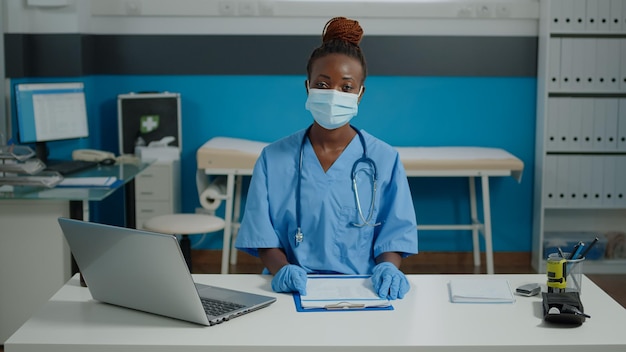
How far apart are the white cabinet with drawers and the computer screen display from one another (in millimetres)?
391

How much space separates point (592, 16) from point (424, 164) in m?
1.25

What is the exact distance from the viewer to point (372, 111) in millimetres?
4898

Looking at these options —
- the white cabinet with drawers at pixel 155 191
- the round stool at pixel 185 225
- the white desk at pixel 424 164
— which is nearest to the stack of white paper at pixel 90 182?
the round stool at pixel 185 225

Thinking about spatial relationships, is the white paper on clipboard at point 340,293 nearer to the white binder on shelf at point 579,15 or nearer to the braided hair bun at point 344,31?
the braided hair bun at point 344,31

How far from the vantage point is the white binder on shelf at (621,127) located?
187 inches

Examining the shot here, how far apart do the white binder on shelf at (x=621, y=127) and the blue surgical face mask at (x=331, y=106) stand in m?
2.92

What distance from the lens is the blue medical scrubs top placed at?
226 cm

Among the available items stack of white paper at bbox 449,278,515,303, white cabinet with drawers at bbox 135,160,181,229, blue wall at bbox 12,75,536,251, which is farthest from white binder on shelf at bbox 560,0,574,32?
stack of white paper at bbox 449,278,515,303

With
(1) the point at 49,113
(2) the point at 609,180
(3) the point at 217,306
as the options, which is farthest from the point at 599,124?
(3) the point at 217,306

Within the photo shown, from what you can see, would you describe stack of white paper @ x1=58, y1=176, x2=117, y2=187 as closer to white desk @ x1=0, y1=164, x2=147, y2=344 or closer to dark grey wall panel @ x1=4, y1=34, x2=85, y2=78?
white desk @ x1=0, y1=164, x2=147, y2=344

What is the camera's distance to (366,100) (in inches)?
192

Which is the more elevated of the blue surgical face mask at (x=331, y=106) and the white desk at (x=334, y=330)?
the blue surgical face mask at (x=331, y=106)

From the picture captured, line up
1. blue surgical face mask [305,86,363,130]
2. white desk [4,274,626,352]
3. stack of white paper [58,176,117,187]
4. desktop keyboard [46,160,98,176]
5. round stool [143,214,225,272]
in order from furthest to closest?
round stool [143,214,225,272] < desktop keyboard [46,160,98,176] < stack of white paper [58,176,117,187] < blue surgical face mask [305,86,363,130] < white desk [4,274,626,352]

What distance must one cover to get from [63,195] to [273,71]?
188 cm
